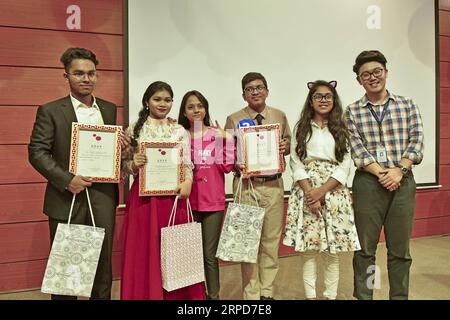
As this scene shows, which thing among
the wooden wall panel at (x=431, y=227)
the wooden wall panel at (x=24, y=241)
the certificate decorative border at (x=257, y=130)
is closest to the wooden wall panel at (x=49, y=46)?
the wooden wall panel at (x=24, y=241)

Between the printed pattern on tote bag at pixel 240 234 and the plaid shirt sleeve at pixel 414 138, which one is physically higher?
the plaid shirt sleeve at pixel 414 138

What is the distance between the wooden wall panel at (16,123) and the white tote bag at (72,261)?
1.18 meters

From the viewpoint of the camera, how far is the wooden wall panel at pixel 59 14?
251 centimetres

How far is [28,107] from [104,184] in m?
1.17

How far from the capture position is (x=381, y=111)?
79.4 inches

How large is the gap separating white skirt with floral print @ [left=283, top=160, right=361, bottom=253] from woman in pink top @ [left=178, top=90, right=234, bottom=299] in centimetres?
42

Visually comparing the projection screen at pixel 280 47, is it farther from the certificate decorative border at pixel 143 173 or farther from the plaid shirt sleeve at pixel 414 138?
the plaid shirt sleeve at pixel 414 138

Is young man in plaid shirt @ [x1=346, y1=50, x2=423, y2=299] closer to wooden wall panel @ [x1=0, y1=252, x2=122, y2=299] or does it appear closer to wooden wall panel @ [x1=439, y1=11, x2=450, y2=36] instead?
wooden wall panel @ [x1=0, y1=252, x2=122, y2=299]

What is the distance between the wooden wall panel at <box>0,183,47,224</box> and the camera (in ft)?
8.39

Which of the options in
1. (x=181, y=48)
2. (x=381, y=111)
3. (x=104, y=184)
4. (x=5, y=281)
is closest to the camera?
(x=104, y=184)

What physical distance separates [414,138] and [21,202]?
2.54 metres

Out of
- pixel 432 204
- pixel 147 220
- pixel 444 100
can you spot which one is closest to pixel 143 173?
pixel 147 220

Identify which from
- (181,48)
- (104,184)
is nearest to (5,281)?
(104,184)

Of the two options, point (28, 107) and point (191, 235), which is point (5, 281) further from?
point (191, 235)
